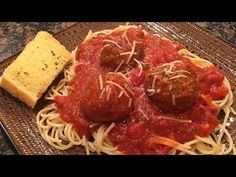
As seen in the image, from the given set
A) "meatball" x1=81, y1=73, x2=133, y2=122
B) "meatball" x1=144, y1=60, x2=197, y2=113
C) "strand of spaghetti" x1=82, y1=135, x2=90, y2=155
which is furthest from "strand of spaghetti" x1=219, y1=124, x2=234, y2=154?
"strand of spaghetti" x1=82, y1=135, x2=90, y2=155

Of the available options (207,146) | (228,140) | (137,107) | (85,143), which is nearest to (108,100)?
(137,107)

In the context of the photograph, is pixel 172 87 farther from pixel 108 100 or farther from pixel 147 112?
pixel 108 100

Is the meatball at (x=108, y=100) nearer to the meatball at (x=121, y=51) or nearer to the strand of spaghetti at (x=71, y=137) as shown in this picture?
the strand of spaghetti at (x=71, y=137)

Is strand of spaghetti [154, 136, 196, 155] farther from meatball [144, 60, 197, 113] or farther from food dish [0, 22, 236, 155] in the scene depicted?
food dish [0, 22, 236, 155]

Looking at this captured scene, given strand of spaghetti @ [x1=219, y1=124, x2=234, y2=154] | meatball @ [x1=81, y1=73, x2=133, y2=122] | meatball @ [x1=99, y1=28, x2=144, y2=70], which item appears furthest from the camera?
meatball @ [x1=99, y1=28, x2=144, y2=70]

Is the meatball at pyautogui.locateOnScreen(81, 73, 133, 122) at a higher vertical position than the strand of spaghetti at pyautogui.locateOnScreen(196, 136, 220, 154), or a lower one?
higher

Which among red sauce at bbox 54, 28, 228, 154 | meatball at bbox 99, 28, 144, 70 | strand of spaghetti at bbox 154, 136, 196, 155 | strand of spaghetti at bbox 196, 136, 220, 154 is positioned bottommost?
strand of spaghetti at bbox 196, 136, 220, 154
